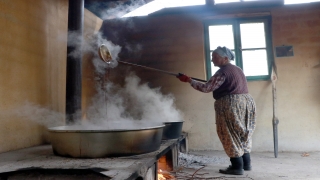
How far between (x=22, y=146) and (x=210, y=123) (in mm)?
3082

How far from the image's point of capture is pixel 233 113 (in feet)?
9.37

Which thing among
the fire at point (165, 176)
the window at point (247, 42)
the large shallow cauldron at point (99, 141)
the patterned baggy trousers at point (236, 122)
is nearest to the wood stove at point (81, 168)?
the large shallow cauldron at point (99, 141)

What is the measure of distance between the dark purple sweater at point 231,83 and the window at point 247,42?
1.78 metres

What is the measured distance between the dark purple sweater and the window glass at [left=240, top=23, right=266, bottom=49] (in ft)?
6.67

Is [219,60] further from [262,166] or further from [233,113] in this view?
[262,166]

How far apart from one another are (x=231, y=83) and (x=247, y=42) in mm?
2223

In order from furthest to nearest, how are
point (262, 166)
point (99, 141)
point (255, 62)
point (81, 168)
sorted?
point (255, 62) → point (262, 166) → point (99, 141) → point (81, 168)

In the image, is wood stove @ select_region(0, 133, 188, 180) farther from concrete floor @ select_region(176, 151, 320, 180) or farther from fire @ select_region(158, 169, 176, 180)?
concrete floor @ select_region(176, 151, 320, 180)

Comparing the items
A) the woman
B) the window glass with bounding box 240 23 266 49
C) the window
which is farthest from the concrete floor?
the window glass with bounding box 240 23 266 49

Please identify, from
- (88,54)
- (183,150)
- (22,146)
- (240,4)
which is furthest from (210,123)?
(22,146)

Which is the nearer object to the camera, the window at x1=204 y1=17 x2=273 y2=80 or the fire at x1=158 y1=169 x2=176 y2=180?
the fire at x1=158 y1=169 x2=176 y2=180

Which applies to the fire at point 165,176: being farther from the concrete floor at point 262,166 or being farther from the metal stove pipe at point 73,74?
the metal stove pipe at point 73,74


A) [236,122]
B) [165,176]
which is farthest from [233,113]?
[165,176]

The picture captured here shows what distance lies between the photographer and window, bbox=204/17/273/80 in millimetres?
4719
